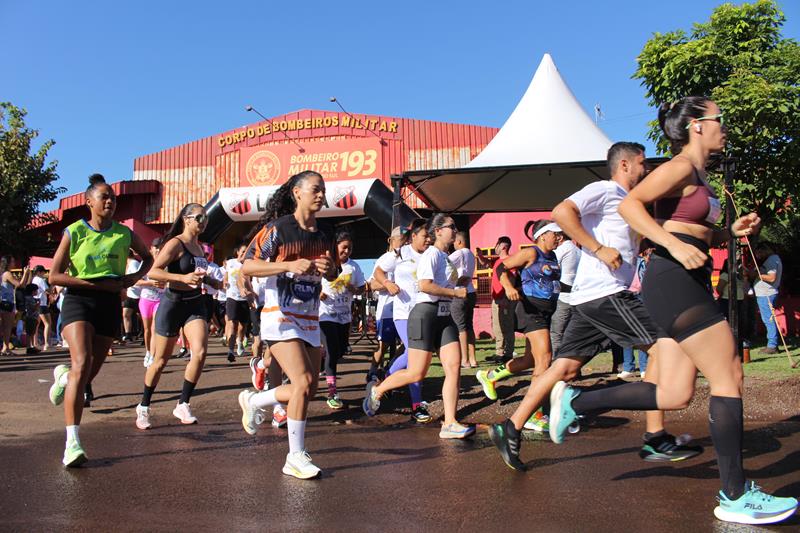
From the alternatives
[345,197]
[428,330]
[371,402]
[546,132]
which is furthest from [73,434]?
[345,197]

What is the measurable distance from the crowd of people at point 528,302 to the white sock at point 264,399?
0.01m

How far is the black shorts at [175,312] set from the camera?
6457mm

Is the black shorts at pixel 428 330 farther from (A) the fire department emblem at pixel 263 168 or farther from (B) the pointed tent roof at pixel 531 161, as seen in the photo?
(A) the fire department emblem at pixel 263 168

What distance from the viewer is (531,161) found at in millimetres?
12281

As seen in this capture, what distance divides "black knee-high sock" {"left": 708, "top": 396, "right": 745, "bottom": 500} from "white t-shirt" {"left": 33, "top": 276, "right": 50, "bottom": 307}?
1641 cm

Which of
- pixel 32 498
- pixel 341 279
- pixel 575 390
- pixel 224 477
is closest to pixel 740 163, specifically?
pixel 341 279

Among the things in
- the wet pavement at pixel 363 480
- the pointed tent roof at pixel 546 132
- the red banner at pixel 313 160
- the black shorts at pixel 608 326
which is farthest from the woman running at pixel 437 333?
the red banner at pixel 313 160

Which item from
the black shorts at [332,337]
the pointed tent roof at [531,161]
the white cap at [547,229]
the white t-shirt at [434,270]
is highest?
the pointed tent roof at [531,161]

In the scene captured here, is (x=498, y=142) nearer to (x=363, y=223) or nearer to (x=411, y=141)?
(x=411, y=141)

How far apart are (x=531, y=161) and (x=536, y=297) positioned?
602 centimetres

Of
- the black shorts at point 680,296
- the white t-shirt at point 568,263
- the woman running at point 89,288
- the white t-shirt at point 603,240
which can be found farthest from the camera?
the white t-shirt at point 568,263

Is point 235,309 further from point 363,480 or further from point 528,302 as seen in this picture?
point 363,480

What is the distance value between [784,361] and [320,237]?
7864 mm

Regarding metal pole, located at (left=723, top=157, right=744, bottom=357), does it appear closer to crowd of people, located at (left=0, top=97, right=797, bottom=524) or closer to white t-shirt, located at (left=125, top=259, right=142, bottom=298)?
crowd of people, located at (left=0, top=97, right=797, bottom=524)
